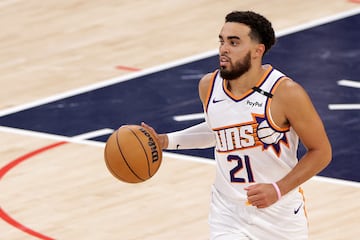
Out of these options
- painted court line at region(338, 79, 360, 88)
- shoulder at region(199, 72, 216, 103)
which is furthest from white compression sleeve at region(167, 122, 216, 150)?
painted court line at region(338, 79, 360, 88)

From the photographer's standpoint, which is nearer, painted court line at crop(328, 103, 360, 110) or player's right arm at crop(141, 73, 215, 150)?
player's right arm at crop(141, 73, 215, 150)

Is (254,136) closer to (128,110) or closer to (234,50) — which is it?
(234,50)

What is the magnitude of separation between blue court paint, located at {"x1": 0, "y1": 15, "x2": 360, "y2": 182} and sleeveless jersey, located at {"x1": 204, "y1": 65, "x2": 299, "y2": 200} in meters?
3.89

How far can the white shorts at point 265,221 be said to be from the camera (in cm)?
857

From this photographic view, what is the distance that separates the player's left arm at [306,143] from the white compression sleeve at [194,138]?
80 cm

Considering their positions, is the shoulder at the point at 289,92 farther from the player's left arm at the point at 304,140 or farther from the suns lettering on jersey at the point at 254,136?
the suns lettering on jersey at the point at 254,136

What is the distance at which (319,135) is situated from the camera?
8.21 m

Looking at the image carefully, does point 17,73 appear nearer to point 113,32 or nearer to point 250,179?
point 113,32

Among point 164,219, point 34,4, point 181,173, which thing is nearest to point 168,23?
point 34,4

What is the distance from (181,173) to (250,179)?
4.10 metres

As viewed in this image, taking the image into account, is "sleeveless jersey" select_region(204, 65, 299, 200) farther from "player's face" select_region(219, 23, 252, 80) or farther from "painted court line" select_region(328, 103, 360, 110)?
"painted court line" select_region(328, 103, 360, 110)

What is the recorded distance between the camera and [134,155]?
8922 mm

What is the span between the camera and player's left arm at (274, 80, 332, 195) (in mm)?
8172

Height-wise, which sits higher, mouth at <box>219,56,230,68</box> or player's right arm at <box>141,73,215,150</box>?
mouth at <box>219,56,230,68</box>
